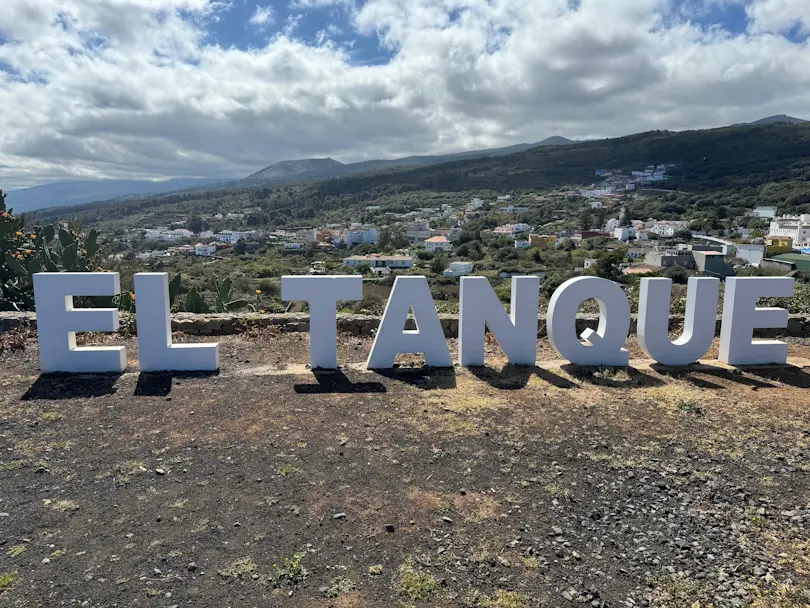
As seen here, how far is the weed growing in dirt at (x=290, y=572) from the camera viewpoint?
303cm

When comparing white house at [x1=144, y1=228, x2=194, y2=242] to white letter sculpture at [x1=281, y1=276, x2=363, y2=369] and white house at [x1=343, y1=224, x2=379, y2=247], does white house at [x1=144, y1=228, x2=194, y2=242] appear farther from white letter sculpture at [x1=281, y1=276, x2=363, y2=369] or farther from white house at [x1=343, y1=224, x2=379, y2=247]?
white letter sculpture at [x1=281, y1=276, x2=363, y2=369]

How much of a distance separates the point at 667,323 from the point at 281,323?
6240mm

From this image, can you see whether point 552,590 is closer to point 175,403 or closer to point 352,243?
point 175,403

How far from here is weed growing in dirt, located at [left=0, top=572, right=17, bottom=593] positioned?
2.95 meters

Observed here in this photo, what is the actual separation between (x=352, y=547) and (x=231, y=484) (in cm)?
129

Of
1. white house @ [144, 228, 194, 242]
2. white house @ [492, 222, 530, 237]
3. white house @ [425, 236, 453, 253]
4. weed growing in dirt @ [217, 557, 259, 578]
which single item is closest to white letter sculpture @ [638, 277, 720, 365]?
weed growing in dirt @ [217, 557, 259, 578]

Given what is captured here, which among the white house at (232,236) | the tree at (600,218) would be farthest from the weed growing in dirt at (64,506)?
the white house at (232,236)

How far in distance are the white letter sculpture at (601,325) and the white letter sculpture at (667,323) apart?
1.02 feet

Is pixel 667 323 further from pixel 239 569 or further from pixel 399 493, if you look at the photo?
pixel 239 569

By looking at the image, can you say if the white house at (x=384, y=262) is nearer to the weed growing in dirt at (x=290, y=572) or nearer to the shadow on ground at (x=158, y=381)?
the shadow on ground at (x=158, y=381)

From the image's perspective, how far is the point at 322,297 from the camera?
23.2 feet

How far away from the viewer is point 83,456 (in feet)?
15.0

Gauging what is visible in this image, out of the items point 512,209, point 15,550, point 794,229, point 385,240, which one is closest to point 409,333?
point 15,550

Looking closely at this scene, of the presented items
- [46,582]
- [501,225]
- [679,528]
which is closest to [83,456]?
[46,582]
